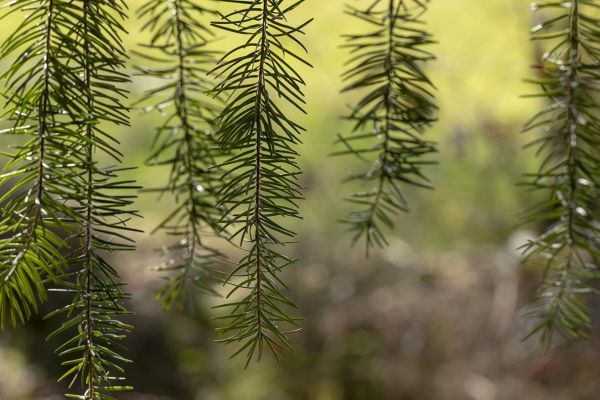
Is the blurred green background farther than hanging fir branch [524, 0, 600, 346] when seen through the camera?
Yes

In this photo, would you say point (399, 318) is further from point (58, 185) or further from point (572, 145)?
point (58, 185)

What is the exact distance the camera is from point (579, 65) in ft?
1.53

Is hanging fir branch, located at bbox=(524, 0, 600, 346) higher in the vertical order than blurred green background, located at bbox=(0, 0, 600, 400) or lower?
higher

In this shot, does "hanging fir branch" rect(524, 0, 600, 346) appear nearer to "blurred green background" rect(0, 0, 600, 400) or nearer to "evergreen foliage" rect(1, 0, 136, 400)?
"evergreen foliage" rect(1, 0, 136, 400)

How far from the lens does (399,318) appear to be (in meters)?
2.42

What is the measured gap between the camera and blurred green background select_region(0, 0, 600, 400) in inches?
86.4

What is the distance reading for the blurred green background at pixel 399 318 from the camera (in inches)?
86.4

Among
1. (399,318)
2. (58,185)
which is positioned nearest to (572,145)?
(58,185)

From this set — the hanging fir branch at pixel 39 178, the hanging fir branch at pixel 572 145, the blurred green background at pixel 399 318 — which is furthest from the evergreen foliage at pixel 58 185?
the blurred green background at pixel 399 318

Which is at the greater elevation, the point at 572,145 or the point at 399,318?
the point at 572,145

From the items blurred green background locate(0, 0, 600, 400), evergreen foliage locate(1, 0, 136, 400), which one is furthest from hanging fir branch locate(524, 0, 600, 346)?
blurred green background locate(0, 0, 600, 400)

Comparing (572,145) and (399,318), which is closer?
(572,145)

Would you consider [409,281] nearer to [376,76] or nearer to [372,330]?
[372,330]

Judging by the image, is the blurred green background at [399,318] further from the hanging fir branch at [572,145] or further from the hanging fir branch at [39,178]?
the hanging fir branch at [39,178]
